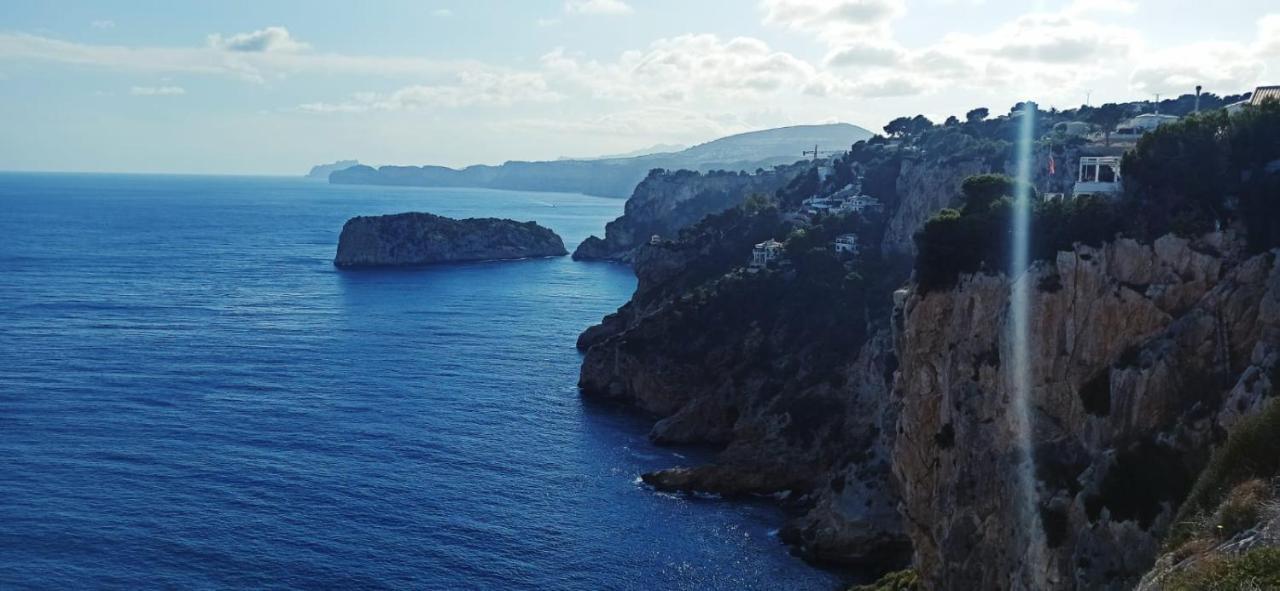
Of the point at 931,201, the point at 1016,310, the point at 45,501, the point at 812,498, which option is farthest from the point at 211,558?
the point at 931,201

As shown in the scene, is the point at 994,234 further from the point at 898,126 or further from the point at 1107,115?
the point at 898,126

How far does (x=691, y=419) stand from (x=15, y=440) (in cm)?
4534

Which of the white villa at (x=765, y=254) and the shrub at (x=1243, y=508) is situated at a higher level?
the white villa at (x=765, y=254)

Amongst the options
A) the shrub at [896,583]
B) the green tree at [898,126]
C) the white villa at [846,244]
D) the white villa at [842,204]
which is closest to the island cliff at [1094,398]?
the shrub at [896,583]

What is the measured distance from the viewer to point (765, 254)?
343ft

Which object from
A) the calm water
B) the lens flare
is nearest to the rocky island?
the calm water

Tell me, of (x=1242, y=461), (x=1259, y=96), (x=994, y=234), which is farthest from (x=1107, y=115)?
(x=1242, y=461)

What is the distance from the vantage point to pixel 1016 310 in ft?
130

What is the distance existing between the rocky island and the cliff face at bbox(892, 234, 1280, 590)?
149 meters

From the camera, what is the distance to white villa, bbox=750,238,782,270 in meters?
100

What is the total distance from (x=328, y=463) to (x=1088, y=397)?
4695cm

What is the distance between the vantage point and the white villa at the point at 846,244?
321 ft

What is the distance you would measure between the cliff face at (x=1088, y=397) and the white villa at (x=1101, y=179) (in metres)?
5.97

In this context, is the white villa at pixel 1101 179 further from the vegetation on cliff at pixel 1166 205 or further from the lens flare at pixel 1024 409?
the lens flare at pixel 1024 409
